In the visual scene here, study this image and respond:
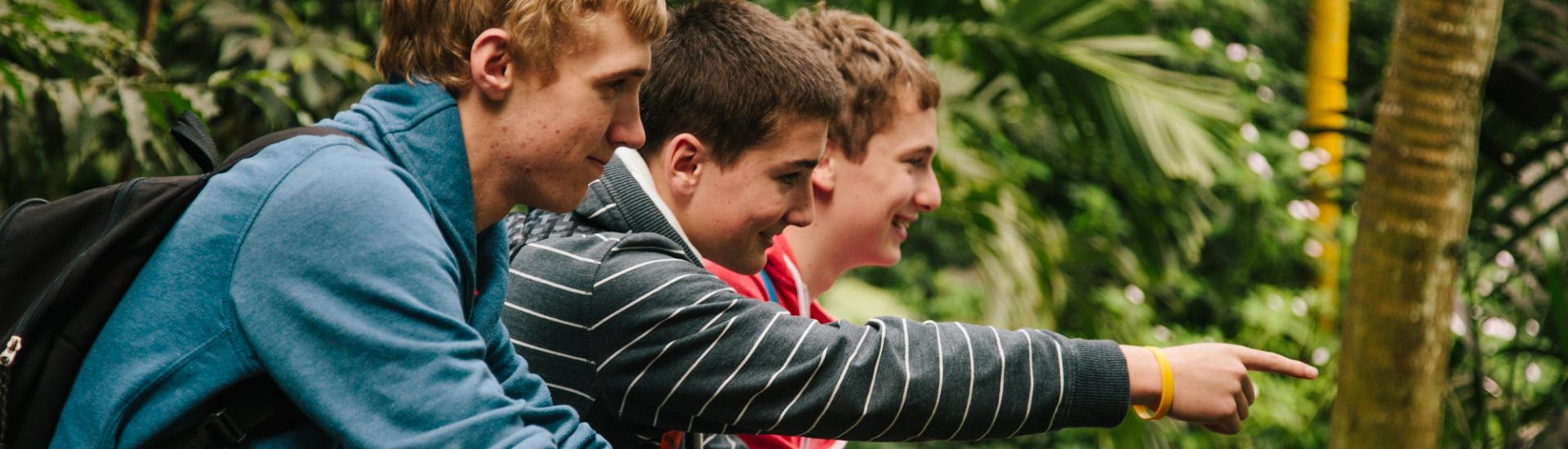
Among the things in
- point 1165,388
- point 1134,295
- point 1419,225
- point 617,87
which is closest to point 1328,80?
point 1134,295

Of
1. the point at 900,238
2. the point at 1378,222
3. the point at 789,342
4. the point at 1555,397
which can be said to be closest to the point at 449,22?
the point at 789,342

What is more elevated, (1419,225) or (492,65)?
(492,65)

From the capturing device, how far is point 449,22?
143 centimetres

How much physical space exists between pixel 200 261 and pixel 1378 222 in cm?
255

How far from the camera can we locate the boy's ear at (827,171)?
8.30 feet

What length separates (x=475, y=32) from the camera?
142cm

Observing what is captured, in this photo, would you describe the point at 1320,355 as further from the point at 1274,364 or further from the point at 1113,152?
the point at 1274,364

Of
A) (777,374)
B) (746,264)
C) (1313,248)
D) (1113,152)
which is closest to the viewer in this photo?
(777,374)

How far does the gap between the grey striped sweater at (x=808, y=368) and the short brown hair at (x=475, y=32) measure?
1.06 feet

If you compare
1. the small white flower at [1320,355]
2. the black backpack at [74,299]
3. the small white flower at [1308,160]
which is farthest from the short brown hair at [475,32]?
the small white flower at [1308,160]

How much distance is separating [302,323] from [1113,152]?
5.52m

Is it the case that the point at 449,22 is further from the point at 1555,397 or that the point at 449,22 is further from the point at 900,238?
the point at 1555,397

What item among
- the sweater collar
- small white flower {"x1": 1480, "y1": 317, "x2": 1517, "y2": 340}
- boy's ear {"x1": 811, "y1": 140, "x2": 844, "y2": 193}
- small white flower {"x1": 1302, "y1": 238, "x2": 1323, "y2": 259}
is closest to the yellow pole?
small white flower {"x1": 1302, "y1": 238, "x2": 1323, "y2": 259}

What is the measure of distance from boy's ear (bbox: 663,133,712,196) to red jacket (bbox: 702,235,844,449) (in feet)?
0.37
